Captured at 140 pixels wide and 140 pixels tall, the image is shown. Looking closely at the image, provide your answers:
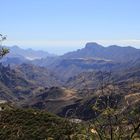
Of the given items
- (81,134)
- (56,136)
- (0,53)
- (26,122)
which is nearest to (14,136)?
(56,136)

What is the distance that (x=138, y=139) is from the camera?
16.4 meters

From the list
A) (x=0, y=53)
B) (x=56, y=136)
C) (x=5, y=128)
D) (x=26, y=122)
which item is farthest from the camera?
(x=26, y=122)

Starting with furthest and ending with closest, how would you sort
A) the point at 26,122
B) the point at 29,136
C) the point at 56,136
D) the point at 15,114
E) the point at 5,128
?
the point at 15,114 → the point at 26,122 → the point at 5,128 → the point at 29,136 → the point at 56,136

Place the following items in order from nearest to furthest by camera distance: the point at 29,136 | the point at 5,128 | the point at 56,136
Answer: the point at 56,136 → the point at 29,136 → the point at 5,128

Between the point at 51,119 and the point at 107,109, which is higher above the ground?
the point at 107,109

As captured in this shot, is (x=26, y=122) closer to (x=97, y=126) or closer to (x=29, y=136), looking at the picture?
(x=29, y=136)

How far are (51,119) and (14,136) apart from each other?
24.9 m

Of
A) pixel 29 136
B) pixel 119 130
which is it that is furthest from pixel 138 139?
pixel 29 136

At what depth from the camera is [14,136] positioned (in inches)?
2881

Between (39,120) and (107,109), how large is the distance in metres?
83.4

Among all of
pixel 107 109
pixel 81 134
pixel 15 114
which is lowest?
pixel 15 114

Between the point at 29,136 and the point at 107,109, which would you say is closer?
the point at 107,109

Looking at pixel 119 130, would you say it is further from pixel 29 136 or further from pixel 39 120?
pixel 39 120

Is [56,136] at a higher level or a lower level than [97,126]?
lower
